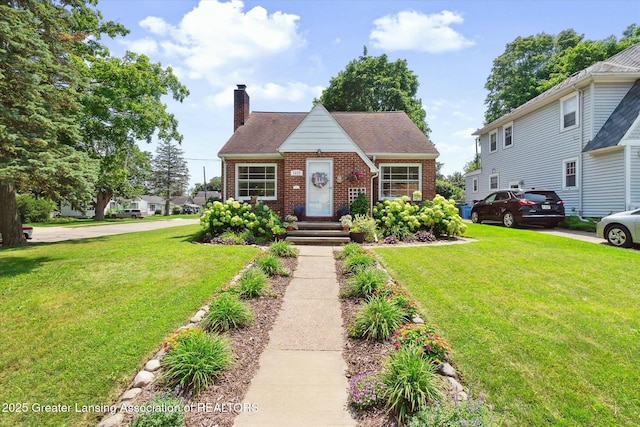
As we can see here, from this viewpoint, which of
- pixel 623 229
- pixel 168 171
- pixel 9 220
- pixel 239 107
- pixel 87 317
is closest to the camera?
pixel 87 317

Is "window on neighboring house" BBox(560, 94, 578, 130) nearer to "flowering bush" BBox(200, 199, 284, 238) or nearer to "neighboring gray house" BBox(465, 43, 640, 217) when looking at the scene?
"neighboring gray house" BBox(465, 43, 640, 217)

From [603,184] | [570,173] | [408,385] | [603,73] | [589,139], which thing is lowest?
[408,385]

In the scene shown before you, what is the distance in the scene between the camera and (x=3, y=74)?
7.15m

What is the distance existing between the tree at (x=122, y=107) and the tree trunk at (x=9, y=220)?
3.99 meters

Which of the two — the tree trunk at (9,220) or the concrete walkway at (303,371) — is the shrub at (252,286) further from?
the tree trunk at (9,220)

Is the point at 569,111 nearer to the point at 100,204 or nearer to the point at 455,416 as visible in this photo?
the point at 455,416

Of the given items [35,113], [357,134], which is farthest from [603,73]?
[35,113]

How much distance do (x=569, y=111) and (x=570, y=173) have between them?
9.69ft

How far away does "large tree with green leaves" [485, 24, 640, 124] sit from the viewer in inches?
1070

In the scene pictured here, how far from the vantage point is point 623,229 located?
896cm

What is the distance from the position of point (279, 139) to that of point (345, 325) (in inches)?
451

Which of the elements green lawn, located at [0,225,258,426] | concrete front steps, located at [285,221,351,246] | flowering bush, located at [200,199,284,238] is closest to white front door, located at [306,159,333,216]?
concrete front steps, located at [285,221,351,246]

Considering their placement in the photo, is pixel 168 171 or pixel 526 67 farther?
pixel 168 171

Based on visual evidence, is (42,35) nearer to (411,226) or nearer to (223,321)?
(223,321)
